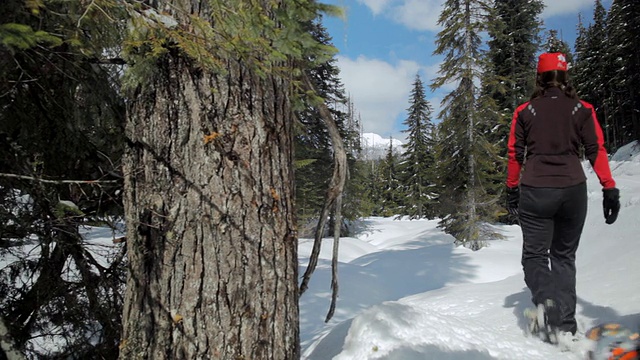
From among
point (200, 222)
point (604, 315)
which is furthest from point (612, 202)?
point (200, 222)

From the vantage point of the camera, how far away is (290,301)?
168 centimetres

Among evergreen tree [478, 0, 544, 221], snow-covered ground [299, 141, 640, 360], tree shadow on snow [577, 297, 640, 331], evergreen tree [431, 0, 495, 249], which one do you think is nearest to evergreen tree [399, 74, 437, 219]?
evergreen tree [478, 0, 544, 221]

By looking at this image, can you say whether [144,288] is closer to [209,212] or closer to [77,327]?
[209,212]

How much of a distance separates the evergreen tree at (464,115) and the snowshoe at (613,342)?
394 inches

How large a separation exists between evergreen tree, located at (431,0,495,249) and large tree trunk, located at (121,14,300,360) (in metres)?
12.1

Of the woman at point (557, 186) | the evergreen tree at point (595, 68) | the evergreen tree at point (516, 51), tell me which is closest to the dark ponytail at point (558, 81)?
the woman at point (557, 186)

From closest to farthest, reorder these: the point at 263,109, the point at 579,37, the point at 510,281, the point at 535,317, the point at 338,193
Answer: the point at 263,109, the point at 338,193, the point at 535,317, the point at 510,281, the point at 579,37

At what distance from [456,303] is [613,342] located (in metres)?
1.77

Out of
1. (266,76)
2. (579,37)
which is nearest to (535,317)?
(266,76)

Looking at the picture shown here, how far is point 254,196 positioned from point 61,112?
5.50 feet

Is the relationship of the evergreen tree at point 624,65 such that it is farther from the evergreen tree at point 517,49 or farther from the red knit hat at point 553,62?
the red knit hat at point 553,62

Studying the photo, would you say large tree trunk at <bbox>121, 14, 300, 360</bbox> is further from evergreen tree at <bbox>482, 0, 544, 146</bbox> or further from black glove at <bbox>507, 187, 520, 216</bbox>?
evergreen tree at <bbox>482, 0, 544, 146</bbox>

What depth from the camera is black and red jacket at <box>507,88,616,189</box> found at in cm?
279

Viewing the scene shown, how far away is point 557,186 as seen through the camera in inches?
110
